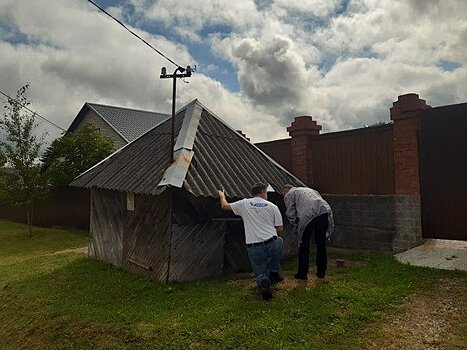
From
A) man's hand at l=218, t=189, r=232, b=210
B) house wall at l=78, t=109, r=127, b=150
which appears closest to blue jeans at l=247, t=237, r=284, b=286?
man's hand at l=218, t=189, r=232, b=210

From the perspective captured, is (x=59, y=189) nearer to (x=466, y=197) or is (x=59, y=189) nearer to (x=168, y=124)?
(x=168, y=124)

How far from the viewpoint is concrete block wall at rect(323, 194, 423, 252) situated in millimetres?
7668

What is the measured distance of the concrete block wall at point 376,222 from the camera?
767cm

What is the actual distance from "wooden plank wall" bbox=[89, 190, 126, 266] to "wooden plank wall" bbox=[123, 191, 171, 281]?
37 centimetres

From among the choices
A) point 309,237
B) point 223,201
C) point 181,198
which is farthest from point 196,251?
point 309,237

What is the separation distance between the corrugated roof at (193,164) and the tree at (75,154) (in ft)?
30.1

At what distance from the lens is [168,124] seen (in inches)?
367

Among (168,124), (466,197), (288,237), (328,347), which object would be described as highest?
(168,124)

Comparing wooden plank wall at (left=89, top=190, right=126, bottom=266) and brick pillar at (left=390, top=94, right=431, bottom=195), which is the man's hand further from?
brick pillar at (left=390, top=94, right=431, bottom=195)

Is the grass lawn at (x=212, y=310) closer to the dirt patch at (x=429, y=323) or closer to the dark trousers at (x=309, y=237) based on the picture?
the dirt patch at (x=429, y=323)

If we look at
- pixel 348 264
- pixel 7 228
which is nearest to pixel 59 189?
pixel 7 228

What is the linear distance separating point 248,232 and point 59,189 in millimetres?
16784

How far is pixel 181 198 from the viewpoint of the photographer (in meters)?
6.69

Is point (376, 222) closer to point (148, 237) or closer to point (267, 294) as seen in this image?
point (267, 294)
